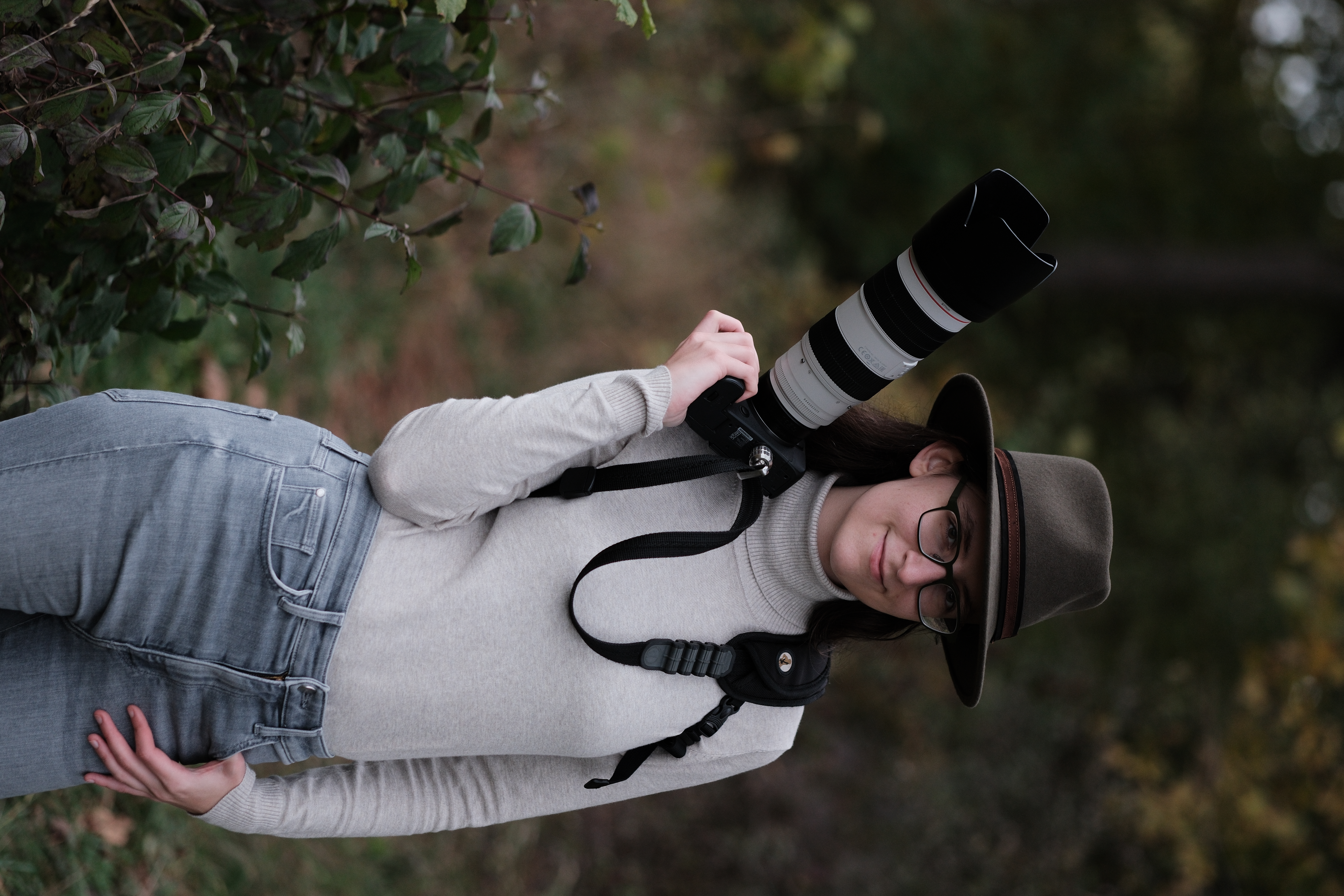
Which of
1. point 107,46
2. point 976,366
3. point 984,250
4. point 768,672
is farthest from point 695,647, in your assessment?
point 976,366

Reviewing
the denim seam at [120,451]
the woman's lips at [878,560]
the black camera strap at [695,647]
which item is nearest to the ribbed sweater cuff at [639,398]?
the black camera strap at [695,647]

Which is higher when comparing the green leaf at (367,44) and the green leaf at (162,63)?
the green leaf at (367,44)

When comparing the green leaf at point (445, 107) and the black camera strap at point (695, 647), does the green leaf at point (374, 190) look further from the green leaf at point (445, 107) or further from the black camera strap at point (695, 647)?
the black camera strap at point (695, 647)

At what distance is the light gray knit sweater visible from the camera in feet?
4.49

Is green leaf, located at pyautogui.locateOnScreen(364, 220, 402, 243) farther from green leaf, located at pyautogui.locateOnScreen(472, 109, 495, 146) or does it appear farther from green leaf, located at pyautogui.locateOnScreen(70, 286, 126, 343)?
green leaf, located at pyautogui.locateOnScreen(70, 286, 126, 343)

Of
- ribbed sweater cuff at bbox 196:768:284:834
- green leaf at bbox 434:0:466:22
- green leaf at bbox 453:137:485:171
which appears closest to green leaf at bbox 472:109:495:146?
green leaf at bbox 453:137:485:171

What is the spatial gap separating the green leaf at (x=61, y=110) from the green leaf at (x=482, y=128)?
0.67 metres

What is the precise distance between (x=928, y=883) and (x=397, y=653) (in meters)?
3.17

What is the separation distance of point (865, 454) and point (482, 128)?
3.13ft

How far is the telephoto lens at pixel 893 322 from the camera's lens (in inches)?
53.4

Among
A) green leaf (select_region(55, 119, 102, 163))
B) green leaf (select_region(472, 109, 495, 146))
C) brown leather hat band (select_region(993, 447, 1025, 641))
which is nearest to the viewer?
green leaf (select_region(55, 119, 102, 163))

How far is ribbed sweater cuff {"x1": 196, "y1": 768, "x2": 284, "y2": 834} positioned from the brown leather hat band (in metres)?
1.24

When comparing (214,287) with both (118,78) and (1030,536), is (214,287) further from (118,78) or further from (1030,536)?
(1030,536)

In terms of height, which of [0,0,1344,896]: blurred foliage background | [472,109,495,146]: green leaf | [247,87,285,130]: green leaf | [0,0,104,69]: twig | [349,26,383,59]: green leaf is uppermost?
[349,26,383,59]: green leaf
